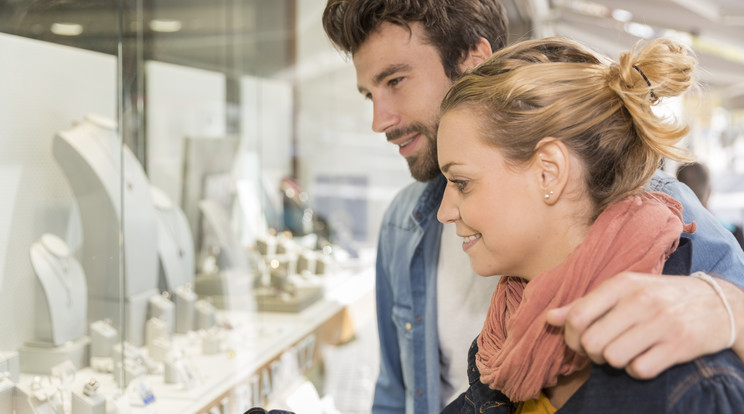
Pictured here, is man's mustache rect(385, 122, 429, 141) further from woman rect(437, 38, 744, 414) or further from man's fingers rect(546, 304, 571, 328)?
man's fingers rect(546, 304, 571, 328)

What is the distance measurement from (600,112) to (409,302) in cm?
76

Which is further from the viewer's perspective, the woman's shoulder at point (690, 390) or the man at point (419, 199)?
the man at point (419, 199)

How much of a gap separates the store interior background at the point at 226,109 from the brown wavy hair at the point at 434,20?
4.2 inches

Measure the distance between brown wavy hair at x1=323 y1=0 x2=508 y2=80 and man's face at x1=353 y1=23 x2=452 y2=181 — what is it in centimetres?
2

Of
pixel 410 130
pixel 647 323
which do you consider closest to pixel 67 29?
pixel 410 130

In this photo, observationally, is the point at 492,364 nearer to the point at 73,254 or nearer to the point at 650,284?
the point at 650,284

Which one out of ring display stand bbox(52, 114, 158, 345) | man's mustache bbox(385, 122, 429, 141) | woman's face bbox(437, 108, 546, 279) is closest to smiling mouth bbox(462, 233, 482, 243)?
woman's face bbox(437, 108, 546, 279)

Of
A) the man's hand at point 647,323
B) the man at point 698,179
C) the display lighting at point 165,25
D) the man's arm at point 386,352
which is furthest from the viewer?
the man at point 698,179

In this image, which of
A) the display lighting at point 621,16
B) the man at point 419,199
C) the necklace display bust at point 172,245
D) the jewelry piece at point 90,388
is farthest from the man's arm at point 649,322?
the display lighting at point 621,16

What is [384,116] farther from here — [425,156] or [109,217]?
[109,217]

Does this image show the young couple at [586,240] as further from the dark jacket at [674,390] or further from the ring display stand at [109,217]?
the ring display stand at [109,217]

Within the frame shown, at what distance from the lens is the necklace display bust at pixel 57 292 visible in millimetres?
1218

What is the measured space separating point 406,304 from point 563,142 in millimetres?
739

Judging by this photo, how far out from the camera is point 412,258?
1.46 m
